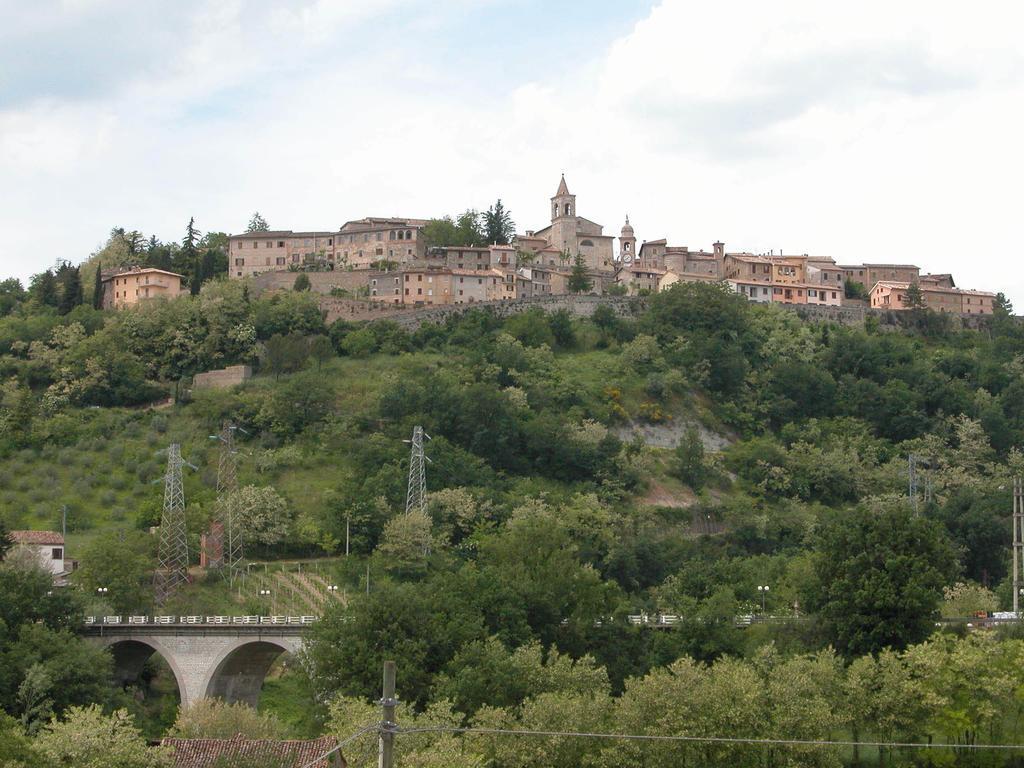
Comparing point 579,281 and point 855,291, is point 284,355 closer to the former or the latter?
point 579,281

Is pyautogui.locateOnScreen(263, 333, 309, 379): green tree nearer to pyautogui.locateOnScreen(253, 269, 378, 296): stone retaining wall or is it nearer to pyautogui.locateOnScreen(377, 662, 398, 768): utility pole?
pyautogui.locateOnScreen(253, 269, 378, 296): stone retaining wall

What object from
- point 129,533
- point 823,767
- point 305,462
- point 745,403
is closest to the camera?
point 823,767

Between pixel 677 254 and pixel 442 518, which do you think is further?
pixel 677 254

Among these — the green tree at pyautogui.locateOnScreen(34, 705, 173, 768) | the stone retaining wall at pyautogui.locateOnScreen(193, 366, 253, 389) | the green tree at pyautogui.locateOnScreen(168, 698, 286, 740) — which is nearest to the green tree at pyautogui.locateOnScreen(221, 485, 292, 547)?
the stone retaining wall at pyautogui.locateOnScreen(193, 366, 253, 389)

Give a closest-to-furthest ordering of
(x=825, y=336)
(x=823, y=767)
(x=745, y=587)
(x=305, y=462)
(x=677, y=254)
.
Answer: (x=823, y=767), (x=745, y=587), (x=305, y=462), (x=825, y=336), (x=677, y=254)

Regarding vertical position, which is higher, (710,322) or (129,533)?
(710,322)

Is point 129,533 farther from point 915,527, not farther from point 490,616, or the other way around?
point 915,527

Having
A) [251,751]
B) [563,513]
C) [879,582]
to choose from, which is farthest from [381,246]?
[251,751]

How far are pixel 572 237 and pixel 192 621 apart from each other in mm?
62903

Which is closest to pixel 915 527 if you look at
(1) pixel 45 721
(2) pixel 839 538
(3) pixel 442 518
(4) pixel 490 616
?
(2) pixel 839 538

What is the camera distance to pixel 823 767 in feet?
157

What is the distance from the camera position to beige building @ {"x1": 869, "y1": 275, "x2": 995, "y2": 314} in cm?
11706

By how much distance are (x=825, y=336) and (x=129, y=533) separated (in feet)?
162

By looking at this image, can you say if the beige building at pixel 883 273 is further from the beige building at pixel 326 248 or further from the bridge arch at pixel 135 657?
the bridge arch at pixel 135 657
